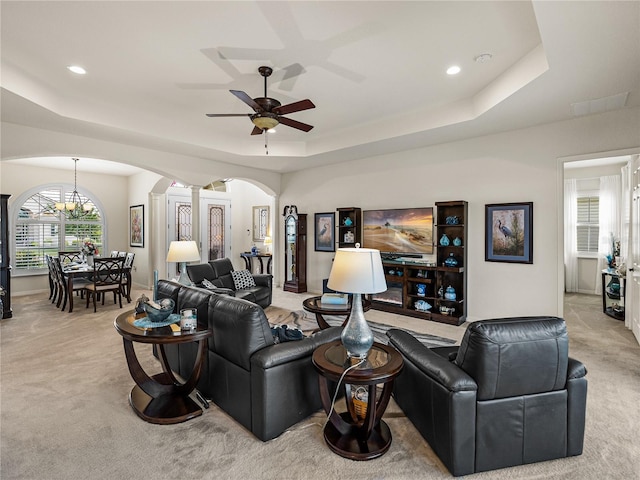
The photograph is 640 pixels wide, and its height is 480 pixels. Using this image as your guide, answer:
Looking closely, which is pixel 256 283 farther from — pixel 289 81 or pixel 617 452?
pixel 617 452

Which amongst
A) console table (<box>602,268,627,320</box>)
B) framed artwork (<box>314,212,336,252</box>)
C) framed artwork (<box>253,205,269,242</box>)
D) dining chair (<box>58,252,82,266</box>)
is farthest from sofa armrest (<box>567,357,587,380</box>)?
framed artwork (<box>253,205,269,242</box>)

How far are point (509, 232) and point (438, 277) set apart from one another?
1.18 metres

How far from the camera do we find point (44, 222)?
7781 mm

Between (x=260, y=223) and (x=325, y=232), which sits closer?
(x=325, y=232)

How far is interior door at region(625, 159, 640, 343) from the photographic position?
4082 mm

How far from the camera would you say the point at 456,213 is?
526cm

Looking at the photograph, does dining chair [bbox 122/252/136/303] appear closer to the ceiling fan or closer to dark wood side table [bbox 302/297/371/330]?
dark wood side table [bbox 302/297/371/330]

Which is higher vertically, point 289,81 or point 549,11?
point 289,81

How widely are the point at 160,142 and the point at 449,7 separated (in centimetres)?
437

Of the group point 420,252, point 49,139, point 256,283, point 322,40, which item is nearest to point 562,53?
point 322,40

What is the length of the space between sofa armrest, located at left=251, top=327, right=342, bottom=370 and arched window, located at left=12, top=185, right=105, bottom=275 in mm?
7388

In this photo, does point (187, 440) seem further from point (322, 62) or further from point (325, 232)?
point (325, 232)

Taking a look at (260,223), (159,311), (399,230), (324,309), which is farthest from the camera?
(260,223)

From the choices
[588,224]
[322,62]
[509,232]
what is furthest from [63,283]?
[588,224]
